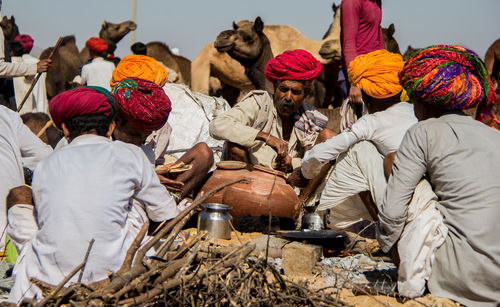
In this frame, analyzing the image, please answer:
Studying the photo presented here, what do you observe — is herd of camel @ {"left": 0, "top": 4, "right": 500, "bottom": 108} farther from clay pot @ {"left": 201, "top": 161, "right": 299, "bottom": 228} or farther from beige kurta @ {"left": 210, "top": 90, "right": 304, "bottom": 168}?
clay pot @ {"left": 201, "top": 161, "right": 299, "bottom": 228}

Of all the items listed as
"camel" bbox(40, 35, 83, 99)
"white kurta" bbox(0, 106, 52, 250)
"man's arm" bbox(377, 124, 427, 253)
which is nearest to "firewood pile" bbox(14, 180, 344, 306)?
"man's arm" bbox(377, 124, 427, 253)

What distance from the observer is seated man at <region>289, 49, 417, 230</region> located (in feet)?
14.7

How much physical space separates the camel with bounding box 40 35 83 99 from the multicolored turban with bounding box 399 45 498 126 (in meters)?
10.8

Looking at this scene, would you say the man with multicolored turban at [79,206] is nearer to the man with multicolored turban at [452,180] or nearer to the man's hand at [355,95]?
the man with multicolored turban at [452,180]

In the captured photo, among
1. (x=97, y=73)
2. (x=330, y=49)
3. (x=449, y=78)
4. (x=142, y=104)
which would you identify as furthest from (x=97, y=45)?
(x=449, y=78)

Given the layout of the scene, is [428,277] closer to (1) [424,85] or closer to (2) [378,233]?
(2) [378,233]

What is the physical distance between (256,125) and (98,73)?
412 cm

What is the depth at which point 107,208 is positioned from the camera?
263cm

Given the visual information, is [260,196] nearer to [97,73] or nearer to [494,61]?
[97,73]

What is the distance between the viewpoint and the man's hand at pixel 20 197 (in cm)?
291

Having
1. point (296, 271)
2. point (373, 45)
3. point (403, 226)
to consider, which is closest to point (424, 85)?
point (403, 226)

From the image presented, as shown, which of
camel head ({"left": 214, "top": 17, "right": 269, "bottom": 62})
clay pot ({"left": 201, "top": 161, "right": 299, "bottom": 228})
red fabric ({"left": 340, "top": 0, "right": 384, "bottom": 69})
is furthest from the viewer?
camel head ({"left": 214, "top": 17, "right": 269, "bottom": 62})

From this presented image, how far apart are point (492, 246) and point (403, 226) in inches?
18.5

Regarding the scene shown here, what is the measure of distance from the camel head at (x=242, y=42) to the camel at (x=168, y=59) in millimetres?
5658
